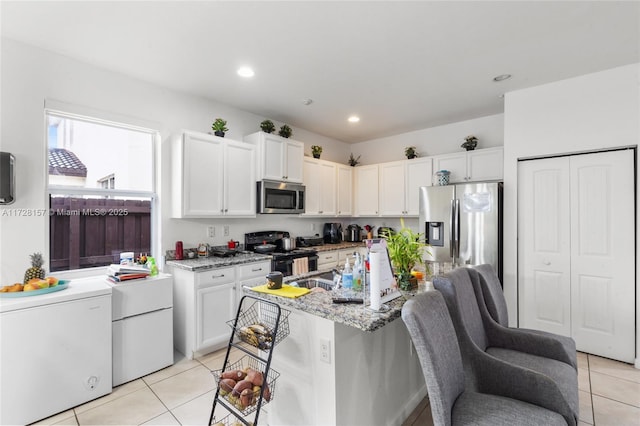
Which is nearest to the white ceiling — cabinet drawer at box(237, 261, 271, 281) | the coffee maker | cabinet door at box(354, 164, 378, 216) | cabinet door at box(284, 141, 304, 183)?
cabinet door at box(284, 141, 304, 183)

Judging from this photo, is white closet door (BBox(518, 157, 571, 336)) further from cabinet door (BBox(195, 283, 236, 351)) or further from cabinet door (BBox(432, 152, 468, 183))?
cabinet door (BBox(195, 283, 236, 351))

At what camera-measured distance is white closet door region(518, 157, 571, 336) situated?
10.3 feet

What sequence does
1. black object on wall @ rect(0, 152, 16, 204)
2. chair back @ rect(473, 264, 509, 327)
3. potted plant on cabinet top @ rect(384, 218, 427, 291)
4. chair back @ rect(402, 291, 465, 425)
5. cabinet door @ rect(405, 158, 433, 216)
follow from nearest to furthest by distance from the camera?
chair back @ rect(402, 291, 465, 425) → potted plant on cabinet top @ rect(384, 218, 427, 291) → chair back @ rect(473, 264, 509, 327) → black object on wall @ rect(0, 152, 16, 204) → cabinet door @ rect(405, 158, 433, 216)

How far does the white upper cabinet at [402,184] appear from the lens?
4523 mm

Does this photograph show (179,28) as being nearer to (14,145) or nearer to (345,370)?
(14,145)

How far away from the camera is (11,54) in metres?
2.39

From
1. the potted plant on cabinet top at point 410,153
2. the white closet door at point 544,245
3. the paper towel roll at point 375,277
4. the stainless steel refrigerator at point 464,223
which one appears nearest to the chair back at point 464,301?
the paper towel roll at point 375,277

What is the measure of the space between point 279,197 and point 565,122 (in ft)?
11.0

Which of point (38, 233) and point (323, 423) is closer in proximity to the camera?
point (323, 423)

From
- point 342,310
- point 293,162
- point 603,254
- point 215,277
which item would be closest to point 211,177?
point 215,277

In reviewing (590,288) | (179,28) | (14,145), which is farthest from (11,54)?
(590,288)

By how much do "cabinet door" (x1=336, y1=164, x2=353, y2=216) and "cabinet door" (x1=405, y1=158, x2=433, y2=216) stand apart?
1.06 meters

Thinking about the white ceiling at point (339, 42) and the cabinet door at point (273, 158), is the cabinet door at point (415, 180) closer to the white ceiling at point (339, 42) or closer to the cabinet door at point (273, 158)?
the white ceiling at point (339, 42)

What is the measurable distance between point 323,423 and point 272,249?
253cm
